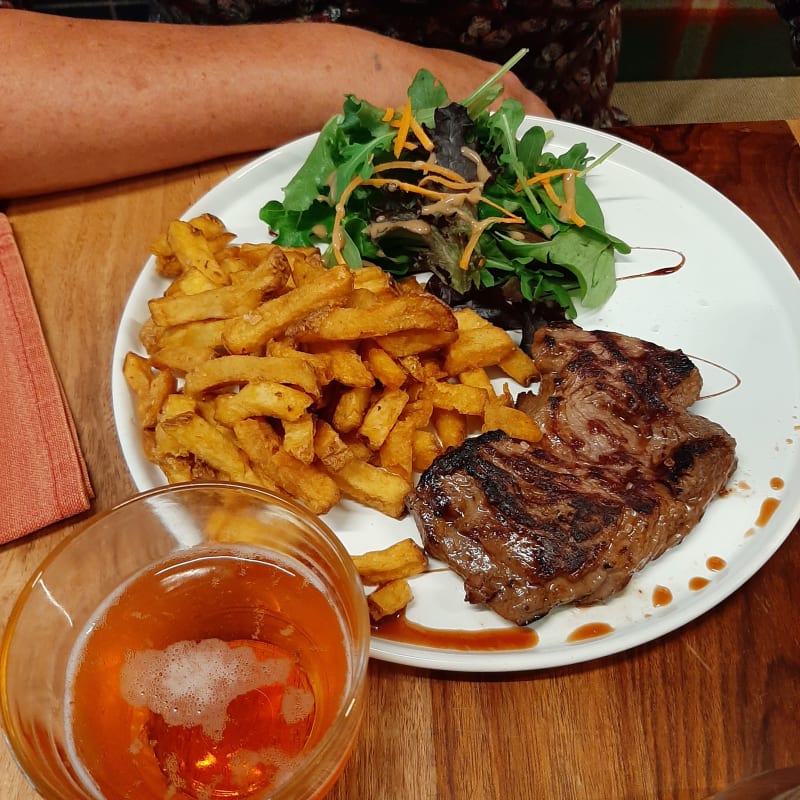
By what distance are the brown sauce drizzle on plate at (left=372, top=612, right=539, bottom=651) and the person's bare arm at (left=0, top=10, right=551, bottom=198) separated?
5.21ft

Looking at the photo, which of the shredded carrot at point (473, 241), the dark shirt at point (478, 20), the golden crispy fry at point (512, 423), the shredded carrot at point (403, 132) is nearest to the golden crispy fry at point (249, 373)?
the golden crispy fry at point (512, 423)

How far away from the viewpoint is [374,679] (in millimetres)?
1595

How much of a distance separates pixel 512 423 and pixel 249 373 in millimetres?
612

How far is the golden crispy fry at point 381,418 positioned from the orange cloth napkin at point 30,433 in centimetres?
69

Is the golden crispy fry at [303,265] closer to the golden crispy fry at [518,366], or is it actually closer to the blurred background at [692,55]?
the golden crispy fry at [518,366]

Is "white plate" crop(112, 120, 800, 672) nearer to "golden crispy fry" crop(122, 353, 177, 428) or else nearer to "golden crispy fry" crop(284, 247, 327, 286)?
"golden crispy fry" crop(122, 353, 177, 428)

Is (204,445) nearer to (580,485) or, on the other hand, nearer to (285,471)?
(285,471)

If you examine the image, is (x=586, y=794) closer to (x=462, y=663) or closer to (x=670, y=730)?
(x=670, y=730)

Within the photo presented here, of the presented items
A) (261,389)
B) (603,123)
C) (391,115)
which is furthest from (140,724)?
(603,123)

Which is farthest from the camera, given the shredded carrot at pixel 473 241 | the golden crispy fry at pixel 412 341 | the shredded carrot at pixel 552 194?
the shredded carrot at pixel 552 194

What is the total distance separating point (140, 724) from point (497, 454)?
2.95 ft

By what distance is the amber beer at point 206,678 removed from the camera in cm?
119

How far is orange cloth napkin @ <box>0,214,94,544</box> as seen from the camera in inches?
70.1

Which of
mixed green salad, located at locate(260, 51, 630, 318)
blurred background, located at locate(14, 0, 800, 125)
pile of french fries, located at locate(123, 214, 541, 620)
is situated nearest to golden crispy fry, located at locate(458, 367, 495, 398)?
pile of french fries, located at locate(123, 214, 541, 620)
